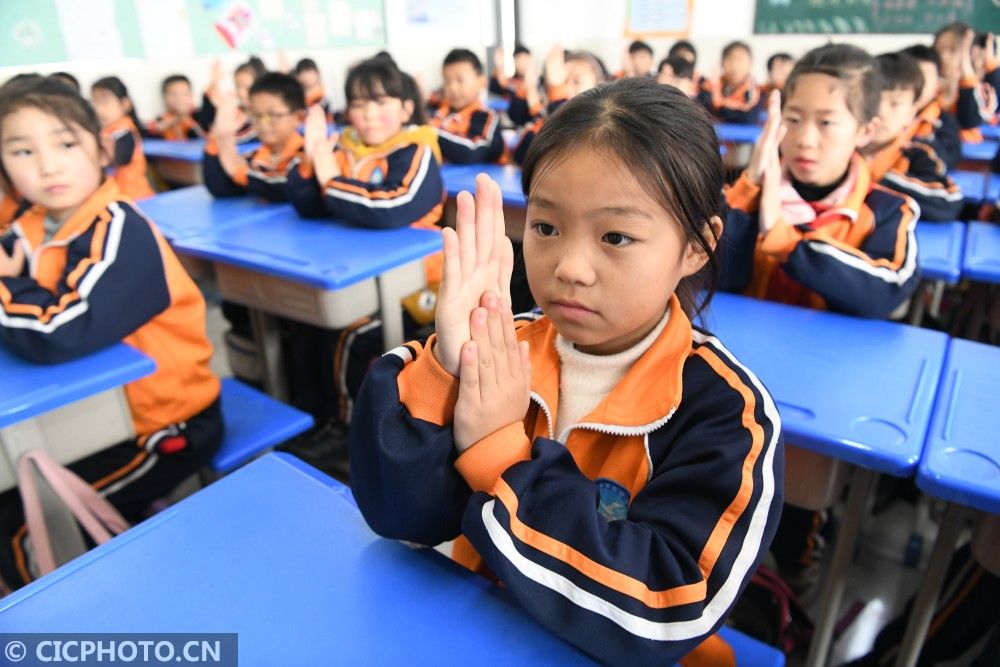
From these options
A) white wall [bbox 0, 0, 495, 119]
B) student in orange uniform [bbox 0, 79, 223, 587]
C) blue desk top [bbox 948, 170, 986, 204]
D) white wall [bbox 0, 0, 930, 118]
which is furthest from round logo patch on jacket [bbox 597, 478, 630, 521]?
white wall [bbox 0, 0, 930, 118]

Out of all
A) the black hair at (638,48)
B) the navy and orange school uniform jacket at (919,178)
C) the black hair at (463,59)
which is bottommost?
the navy and orange school uniform jacket at (919,178)

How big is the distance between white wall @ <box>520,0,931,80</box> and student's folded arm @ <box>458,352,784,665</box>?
22.0ft

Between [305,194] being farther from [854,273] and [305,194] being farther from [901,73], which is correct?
[901,73]

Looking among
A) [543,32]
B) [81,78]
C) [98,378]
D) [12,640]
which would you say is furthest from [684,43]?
[12,640]

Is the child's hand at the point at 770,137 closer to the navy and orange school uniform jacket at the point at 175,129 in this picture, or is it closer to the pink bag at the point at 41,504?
the pink bag at the point at 41,504

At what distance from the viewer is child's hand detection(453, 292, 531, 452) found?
0.69 metres

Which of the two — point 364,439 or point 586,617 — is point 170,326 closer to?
point 364,439

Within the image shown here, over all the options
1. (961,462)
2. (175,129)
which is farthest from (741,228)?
(175,129)

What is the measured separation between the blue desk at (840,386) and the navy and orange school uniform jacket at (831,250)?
0.07 m

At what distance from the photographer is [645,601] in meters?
0.61

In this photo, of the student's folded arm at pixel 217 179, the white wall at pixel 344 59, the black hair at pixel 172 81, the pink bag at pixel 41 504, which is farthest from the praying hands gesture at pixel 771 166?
the black hair at pixel 172 81

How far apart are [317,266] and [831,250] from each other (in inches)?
46.3

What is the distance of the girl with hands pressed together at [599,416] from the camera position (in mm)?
624

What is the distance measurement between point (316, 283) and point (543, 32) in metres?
7.02
